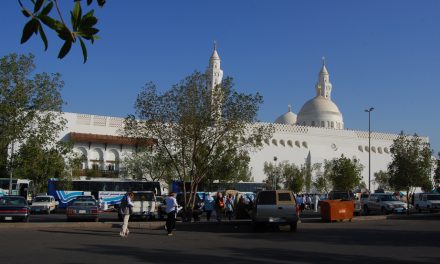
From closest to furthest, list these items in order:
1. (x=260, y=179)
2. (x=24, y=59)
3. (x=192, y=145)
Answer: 1. (x=24, y=59)
2. (x=192, y=145)
3. (x=260, y=179)

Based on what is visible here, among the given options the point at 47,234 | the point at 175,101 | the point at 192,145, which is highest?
the point at 175,101

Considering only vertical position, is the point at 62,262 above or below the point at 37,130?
below

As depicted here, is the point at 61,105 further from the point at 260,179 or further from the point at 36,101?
the point at 260,179

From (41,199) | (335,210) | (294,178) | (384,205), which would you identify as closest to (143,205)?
(335,210)

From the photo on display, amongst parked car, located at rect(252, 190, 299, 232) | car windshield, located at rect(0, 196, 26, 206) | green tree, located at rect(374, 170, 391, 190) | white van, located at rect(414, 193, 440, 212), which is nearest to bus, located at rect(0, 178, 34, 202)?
car windshield, located at rect(0, 196, 26, 206)

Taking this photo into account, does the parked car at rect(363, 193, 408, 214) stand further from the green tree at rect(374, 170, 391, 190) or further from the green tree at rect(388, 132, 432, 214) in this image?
the green tree at rect(374, 170, 391, 190)

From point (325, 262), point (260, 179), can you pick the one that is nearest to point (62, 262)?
point (325, 262)

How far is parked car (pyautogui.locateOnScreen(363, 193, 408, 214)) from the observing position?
37.6m

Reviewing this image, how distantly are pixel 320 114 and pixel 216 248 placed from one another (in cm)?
10763

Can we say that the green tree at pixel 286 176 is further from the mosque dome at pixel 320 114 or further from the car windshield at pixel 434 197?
the car windshield at pixel 434 197

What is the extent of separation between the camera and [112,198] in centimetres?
4941

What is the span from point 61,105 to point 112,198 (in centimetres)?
2418

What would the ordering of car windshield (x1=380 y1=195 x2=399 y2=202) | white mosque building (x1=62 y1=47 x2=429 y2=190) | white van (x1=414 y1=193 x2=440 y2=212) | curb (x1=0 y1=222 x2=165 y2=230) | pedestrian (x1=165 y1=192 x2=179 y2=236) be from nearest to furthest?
pedestrian (x1=165 y1=192 x2=179 y2=236)
curb (x1=0 y1=222 x2=165 y2=230)
car windshield (x1=380 y1=195 x2=399 y2=202)
white van (x1=414 y1=193 x2=440 y2=212)
white mosque building (x1=62 y1=47 x2=429 y2=190)

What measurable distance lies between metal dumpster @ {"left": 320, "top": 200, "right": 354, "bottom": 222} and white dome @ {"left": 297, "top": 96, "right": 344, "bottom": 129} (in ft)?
302
